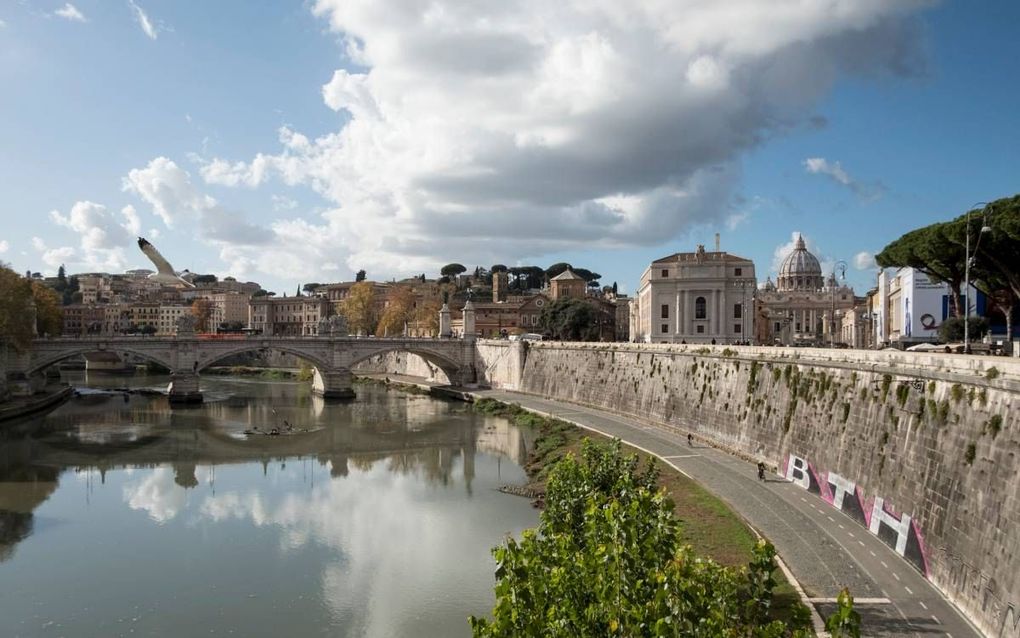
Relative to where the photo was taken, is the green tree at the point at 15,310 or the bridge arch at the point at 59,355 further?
the bridge arch at the point at 59,355

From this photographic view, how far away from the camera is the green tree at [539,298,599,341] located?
7025 centimetres

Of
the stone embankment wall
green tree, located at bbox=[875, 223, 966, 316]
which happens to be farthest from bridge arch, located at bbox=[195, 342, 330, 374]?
green tree, located at bbox=[875, 223, 966, 316]

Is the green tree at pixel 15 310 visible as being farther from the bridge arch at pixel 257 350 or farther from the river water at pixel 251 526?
the bridge arch at pixel 257 350

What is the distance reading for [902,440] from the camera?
16.0m

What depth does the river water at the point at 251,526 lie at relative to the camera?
14773 millimetres

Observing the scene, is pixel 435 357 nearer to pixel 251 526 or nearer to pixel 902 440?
pixel 251 526

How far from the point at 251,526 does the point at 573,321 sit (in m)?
51.4

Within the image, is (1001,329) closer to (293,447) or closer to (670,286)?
(670,286)

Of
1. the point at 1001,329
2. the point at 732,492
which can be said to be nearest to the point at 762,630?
the point at 732,492

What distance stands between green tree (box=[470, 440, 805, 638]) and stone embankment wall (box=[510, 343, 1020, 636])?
5.67 meters

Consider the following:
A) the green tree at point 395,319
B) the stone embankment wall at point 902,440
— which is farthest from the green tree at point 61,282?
the stone embankment wall at point 902,440

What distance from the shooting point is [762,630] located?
24.2 feet

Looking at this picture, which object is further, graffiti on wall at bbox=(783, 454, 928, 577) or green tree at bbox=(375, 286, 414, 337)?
green tree at bbox=(375, 286, 414, 337)

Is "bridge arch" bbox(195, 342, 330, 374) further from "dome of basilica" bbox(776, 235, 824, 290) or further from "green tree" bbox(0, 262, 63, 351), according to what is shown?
"dome of basilica" bbox(776, 235, 824, 290)
